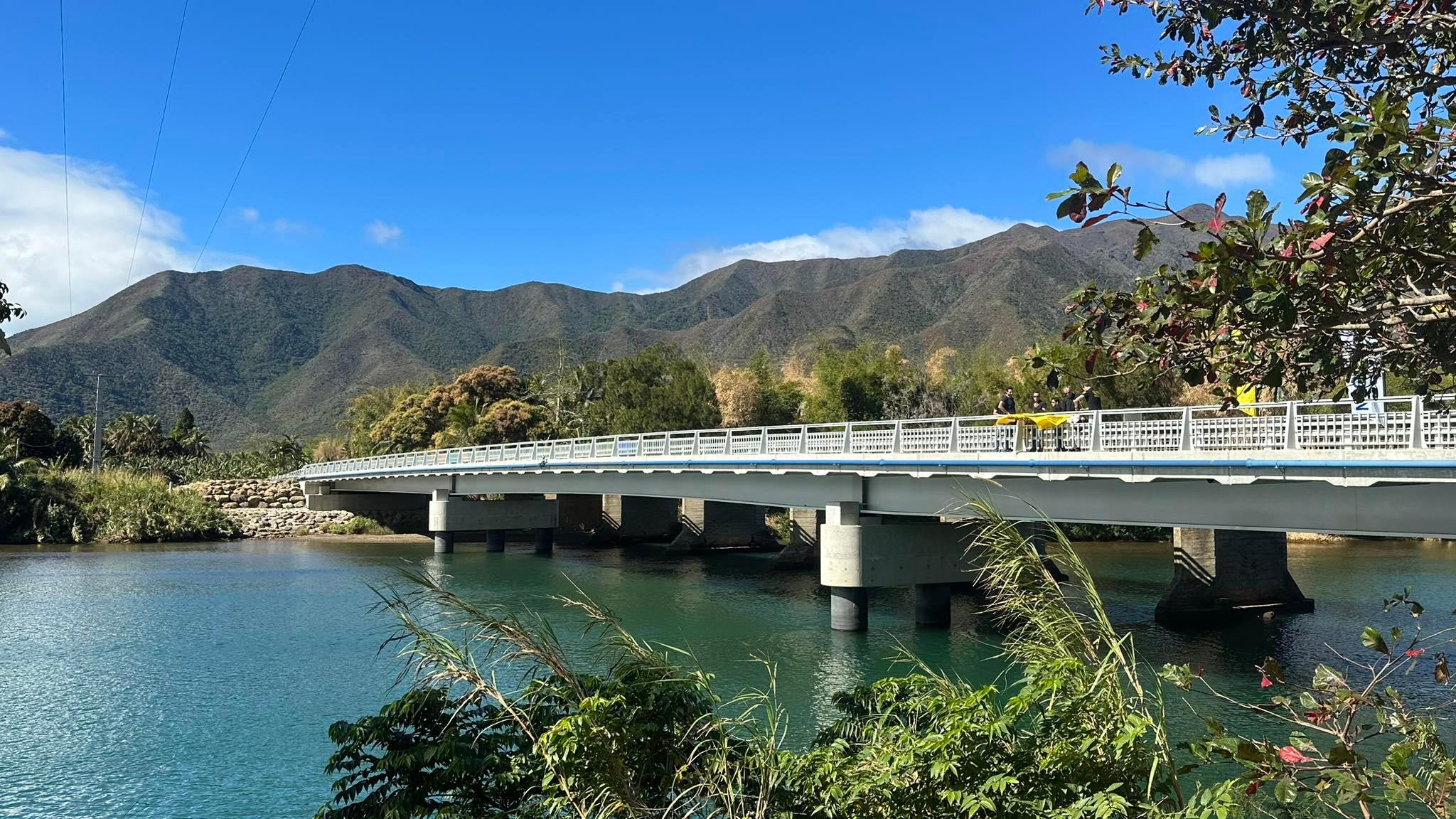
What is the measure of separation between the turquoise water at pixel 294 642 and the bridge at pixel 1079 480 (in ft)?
6.40

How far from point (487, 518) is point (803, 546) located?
17.2m

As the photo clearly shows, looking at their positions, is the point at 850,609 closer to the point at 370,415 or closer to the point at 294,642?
the point at 294,642

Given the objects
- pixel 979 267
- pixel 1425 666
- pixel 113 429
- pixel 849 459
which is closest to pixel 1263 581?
pixel 1425 666

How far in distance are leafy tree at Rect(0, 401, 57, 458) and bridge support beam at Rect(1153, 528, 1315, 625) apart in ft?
256

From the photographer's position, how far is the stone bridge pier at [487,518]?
5169cm

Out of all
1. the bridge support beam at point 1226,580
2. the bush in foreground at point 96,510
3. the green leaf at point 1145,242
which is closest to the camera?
the green leaf at point 1145,242

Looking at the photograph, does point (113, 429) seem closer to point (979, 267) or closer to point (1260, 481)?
point (1260, 481)

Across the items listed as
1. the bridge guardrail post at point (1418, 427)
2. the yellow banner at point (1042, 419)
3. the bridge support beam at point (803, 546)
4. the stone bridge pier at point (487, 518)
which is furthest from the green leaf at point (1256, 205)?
the stone bridge pier at point (487, 518)

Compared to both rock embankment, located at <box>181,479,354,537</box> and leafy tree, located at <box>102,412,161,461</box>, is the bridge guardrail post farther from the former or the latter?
leafy tree, located at <box>102,412,161,461</box>

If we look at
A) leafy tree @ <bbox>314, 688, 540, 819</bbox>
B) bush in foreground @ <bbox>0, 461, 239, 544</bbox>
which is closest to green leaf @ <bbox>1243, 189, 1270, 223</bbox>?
leafy tree @ <bbox>314, 688, 540, 819</bbox>

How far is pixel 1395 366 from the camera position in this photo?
6.17 m

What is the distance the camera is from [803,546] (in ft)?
144

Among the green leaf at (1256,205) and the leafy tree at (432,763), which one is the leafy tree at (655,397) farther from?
the green leaf at (1256,205)

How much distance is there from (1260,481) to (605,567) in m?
31.0
